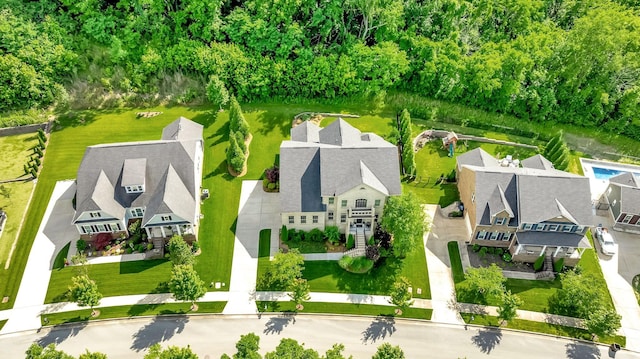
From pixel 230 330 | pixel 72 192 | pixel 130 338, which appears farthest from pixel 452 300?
pixel 72 192

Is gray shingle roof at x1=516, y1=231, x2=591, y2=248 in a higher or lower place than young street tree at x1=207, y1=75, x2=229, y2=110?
lower

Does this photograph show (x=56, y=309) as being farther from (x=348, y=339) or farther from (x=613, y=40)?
(x=613, y=40)

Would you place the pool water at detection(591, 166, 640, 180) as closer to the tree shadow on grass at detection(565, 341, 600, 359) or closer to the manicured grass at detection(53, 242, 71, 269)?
the tree shadow on grass at detection(565, 341, 600, 359)

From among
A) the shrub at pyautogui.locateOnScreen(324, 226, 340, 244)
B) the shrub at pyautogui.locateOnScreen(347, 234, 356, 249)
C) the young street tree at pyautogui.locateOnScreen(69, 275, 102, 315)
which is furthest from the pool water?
the young street tree at pyautogui.locateOnScreen(69, 275, 102, 315)

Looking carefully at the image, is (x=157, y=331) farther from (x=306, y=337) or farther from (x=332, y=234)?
(x=332, y=234)

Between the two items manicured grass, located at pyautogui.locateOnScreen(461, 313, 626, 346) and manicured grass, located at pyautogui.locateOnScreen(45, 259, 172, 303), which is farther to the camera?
manicured grass, located at pyautogui.locateOnScreen(45, 259, 172, 303)

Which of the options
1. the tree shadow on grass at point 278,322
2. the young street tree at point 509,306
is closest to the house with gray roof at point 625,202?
the young street tree at point 509,306

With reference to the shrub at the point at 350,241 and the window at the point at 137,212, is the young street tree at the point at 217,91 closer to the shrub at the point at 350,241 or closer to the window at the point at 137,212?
the window at the point at 137,212
